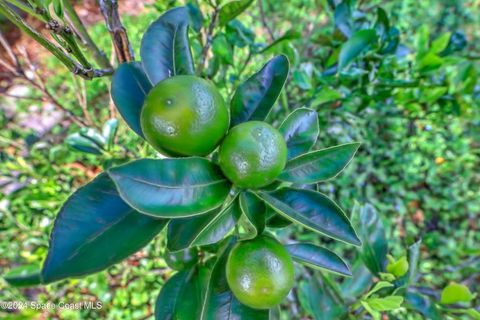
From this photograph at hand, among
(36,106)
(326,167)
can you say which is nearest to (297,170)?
(326,167)

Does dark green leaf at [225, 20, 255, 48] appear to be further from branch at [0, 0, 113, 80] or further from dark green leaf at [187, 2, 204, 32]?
branch at [0, 0, 113, 80]

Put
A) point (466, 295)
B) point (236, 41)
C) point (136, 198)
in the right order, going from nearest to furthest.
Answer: point (136, 198), point (466, 295), point (236, 41)

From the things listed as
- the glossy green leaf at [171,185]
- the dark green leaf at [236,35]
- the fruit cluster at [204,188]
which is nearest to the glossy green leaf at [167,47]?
the fruit cluster at [204,188]

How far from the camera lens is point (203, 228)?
590 mm

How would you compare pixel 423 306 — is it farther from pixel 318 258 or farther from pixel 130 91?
pixel 130 91

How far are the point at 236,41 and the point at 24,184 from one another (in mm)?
1082

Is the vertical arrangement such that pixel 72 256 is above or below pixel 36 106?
above

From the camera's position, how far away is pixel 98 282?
1.61 metres

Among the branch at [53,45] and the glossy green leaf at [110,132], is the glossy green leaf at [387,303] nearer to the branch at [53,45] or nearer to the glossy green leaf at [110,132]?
the branch at [53,45]

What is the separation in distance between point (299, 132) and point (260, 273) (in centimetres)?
30

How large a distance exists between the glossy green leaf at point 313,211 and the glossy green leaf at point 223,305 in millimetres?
184

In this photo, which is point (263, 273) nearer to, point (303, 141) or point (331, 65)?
point (303, 141)

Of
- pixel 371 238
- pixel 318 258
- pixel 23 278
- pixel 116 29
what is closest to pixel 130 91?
pixel 116 29

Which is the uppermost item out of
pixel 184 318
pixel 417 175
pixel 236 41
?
pixel 236 41
